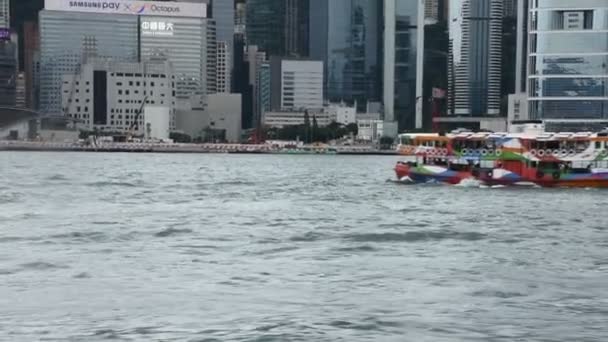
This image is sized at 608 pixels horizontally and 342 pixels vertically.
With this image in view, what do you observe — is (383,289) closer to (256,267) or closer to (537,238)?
(256,267)

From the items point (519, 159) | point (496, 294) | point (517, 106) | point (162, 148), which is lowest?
point (162, 148)

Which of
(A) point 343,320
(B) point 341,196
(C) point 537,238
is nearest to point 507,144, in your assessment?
(B) point 341,196

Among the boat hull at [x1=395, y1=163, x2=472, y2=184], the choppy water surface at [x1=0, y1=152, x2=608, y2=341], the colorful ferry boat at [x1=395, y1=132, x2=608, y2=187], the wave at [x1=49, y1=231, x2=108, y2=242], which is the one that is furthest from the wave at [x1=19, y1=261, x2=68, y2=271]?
the boat hull at [x1=395, y1=163, x2=472, y2=184]

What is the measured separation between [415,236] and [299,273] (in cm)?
853

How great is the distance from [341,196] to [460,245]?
902 inches

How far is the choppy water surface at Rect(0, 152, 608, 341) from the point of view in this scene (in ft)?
55.6

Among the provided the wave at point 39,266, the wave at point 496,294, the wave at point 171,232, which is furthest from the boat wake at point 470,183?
the wave at point 496,294

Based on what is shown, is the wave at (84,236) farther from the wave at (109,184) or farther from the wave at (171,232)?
the wave at (109,184)

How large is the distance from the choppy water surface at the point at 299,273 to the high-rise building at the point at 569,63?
6878 cm

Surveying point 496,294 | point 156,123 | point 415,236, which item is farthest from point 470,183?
point 156,123

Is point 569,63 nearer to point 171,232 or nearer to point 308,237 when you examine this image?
point 308,237

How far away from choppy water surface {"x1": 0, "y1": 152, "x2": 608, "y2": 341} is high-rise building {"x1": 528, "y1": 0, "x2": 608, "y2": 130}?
68.8 m

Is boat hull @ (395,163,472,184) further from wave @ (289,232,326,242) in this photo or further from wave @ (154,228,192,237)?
wave @ (154,228,192,237)

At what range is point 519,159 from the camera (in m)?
60.6
